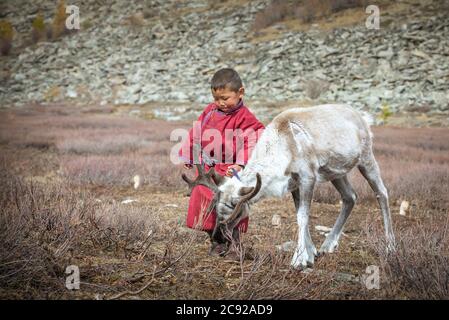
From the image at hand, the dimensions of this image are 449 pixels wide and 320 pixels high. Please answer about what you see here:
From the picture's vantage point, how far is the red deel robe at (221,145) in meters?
4.33

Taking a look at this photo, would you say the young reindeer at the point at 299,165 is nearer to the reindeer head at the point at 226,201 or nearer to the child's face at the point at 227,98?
the reindeer head at the point at 226,201

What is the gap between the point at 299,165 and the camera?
14.1ft

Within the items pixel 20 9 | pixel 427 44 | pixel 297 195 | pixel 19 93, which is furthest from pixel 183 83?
pixel 297 195

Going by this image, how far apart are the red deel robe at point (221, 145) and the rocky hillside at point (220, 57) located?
55.9 feet

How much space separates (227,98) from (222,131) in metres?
0.32

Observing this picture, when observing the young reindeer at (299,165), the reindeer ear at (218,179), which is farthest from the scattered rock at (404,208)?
the reindeer ear at (218,179)

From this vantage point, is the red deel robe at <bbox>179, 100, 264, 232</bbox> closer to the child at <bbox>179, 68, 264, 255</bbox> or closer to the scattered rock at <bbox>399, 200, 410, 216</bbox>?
the child at <bbox>179, 68, 264, 255</bbox>

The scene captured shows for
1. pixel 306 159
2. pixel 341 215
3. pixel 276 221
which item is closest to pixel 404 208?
pixel 276 221

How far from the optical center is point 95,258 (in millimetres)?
3889

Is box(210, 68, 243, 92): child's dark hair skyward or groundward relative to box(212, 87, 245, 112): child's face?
skyward

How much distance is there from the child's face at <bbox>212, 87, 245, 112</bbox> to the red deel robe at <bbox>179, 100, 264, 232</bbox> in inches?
2.4

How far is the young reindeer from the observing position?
4035 mm

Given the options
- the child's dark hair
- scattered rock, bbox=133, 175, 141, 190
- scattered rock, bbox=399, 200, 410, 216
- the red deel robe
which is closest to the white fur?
the red deel robe
